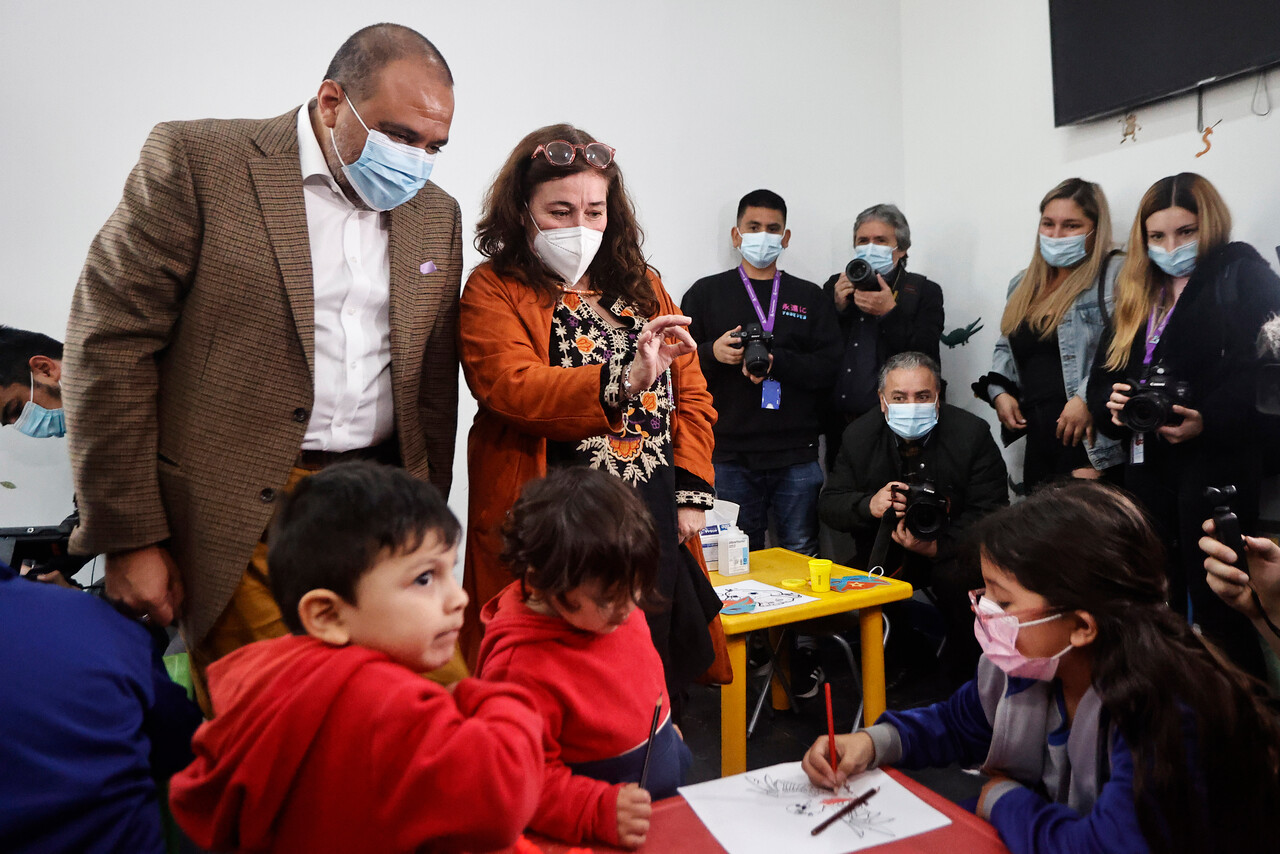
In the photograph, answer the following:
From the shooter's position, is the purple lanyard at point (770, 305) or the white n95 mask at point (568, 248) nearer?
the white n95 mask at point (568, 248)

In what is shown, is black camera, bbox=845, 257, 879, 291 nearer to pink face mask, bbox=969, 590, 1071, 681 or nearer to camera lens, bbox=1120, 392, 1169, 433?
camera lens, bbox=1120, 392, 1169, 433

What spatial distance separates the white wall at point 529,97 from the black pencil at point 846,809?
9.25 feet

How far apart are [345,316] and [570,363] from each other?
0.45m

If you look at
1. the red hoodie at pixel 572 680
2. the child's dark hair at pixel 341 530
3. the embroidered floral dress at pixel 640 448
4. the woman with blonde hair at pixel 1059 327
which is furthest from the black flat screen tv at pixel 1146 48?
the child's dark hair at pixel 341 530

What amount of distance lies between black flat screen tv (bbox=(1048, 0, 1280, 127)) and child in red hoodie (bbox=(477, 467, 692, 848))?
3.14 meters

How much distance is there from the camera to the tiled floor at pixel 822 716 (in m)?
2.70

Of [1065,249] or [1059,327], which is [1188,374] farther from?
[1065,249]

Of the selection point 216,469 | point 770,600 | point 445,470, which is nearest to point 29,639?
point 216,469

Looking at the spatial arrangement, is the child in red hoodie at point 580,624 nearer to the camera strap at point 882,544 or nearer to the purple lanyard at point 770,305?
the camera strap at point 882,544

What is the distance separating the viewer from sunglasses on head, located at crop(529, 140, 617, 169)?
1766 mm

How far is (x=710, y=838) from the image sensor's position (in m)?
1.03

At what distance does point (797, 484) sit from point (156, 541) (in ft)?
9.12

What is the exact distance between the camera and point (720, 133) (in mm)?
4297

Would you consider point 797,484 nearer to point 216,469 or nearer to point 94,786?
point 216,469
